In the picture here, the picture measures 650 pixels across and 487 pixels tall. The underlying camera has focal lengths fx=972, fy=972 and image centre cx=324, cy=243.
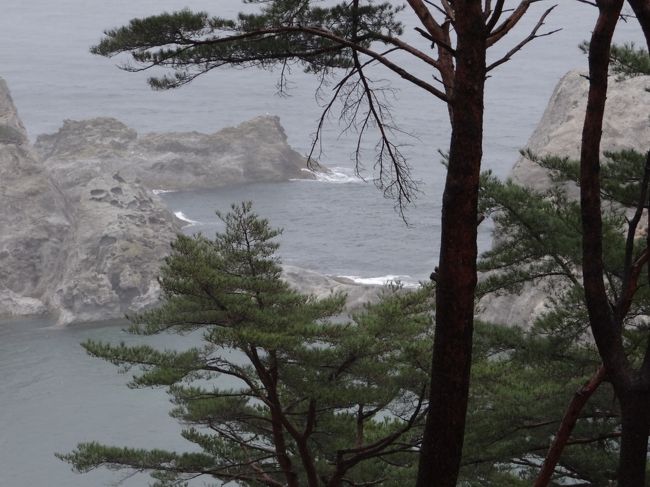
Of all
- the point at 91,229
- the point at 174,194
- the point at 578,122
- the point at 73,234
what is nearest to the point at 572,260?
the point at 578,122

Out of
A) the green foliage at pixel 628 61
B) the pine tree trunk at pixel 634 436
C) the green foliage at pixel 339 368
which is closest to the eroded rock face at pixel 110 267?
the green foliage at pixel 339 368

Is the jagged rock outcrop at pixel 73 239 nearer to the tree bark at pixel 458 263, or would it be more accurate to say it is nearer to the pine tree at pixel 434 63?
the pine tree at pixel 434 63

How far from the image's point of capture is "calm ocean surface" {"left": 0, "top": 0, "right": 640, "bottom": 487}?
25.1m

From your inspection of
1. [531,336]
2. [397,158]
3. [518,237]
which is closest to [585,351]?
[531,336]

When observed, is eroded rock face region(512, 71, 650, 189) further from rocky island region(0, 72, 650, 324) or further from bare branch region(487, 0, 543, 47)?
bare branch region(487, 0, 543, 47)

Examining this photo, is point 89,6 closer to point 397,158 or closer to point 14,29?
point 14,29

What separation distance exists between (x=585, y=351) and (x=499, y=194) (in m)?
1.64

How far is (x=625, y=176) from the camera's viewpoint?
881cm

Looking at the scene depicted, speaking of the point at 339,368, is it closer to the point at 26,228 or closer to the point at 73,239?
the point at 73,239

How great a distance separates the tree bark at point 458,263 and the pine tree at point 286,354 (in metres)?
3.79

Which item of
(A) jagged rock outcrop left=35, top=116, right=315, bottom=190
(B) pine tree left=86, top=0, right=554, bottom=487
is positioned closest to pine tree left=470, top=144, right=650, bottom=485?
(B) pine tree left=86, top=0, right=554, bottom=487

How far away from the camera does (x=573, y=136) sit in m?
26.8

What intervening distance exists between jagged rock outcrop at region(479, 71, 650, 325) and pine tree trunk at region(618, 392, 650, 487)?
18.8 m

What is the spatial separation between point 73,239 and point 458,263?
3070 cm
